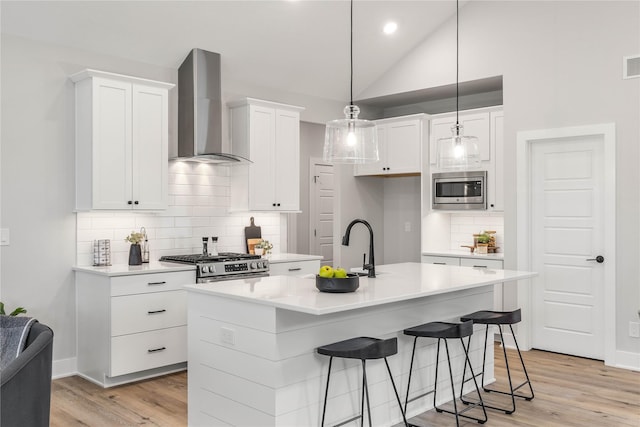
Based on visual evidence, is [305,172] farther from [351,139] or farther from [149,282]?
[351,139]

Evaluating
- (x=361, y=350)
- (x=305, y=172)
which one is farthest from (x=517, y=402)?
(x=305, y=172)

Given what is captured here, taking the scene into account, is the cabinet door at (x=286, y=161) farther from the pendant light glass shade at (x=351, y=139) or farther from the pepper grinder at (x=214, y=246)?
the pendant light glass shade at (x=351, y=139)

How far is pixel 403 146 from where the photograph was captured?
672 cm

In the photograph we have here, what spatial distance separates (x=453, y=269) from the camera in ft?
14.7

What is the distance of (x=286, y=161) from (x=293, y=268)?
3.66 ft

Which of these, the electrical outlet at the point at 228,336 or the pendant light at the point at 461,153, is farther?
the pendant light at the point at 461,153

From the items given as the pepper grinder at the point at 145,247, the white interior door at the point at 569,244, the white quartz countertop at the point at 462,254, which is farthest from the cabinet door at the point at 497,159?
the pepper grinder at the point at 145,247

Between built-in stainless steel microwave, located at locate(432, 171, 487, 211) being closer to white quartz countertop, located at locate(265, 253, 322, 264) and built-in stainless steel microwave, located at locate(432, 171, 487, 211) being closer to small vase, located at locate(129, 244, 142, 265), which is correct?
white quartz countertop, located at locate(265, 253, 322, 264)

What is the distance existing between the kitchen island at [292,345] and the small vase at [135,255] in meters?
1.61

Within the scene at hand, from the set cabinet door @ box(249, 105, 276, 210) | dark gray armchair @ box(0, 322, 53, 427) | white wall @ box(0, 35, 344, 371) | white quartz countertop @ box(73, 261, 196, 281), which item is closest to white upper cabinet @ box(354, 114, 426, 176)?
cabinet door @ box(249, 105, 276, 210)

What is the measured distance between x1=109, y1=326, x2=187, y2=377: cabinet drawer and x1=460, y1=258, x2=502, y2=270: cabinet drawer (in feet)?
9.84

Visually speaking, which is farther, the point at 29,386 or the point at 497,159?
the point at 497,159

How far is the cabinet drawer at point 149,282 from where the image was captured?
4.36 metres

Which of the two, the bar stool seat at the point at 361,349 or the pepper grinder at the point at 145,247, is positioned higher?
the pepper grinder at the point at 145,247
